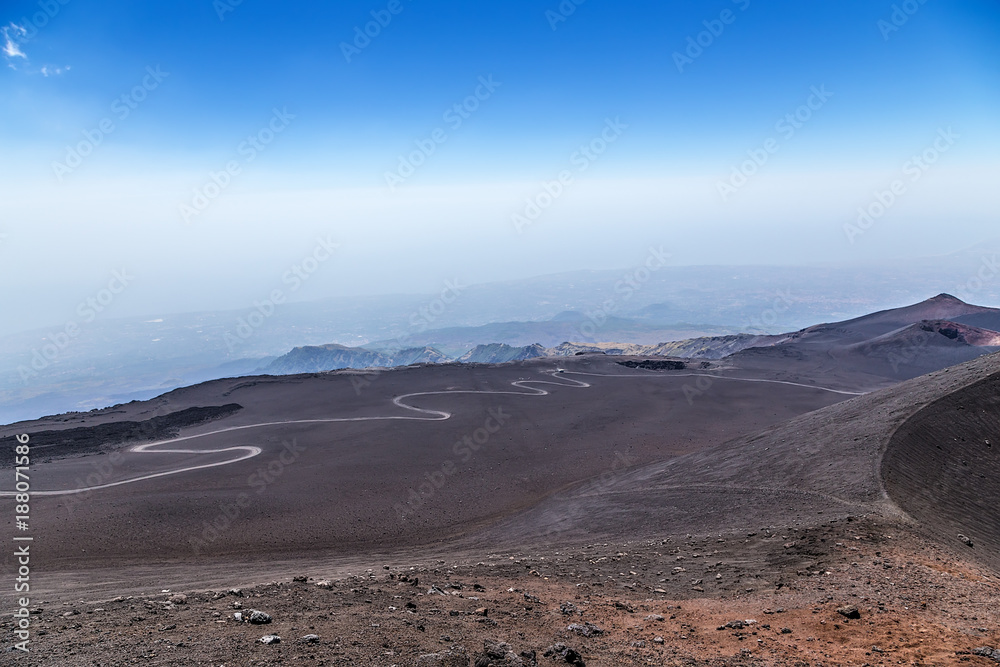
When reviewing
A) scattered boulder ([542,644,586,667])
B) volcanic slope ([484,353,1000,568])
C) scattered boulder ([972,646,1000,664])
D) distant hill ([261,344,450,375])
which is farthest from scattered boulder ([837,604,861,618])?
distant hill ([261,344,450,375])

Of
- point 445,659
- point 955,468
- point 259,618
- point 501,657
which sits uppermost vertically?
point 259,618

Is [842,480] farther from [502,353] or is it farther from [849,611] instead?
[502,353]

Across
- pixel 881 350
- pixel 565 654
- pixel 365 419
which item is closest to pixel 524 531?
pixel 565 654

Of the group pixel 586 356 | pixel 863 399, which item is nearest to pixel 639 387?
pixel 586 356

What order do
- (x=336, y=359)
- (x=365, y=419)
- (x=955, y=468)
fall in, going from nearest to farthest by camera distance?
1. (x=955, y=468)
2. (x=365, y=419)
3. (x=336, y=359)

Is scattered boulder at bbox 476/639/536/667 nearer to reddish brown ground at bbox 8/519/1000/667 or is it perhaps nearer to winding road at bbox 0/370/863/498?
reddish brown ground at bbox 8/519/1000/667

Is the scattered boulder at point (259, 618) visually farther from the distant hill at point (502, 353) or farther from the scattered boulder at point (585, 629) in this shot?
the distant hill at point (502, 353)

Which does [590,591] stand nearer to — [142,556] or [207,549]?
[207,549]
